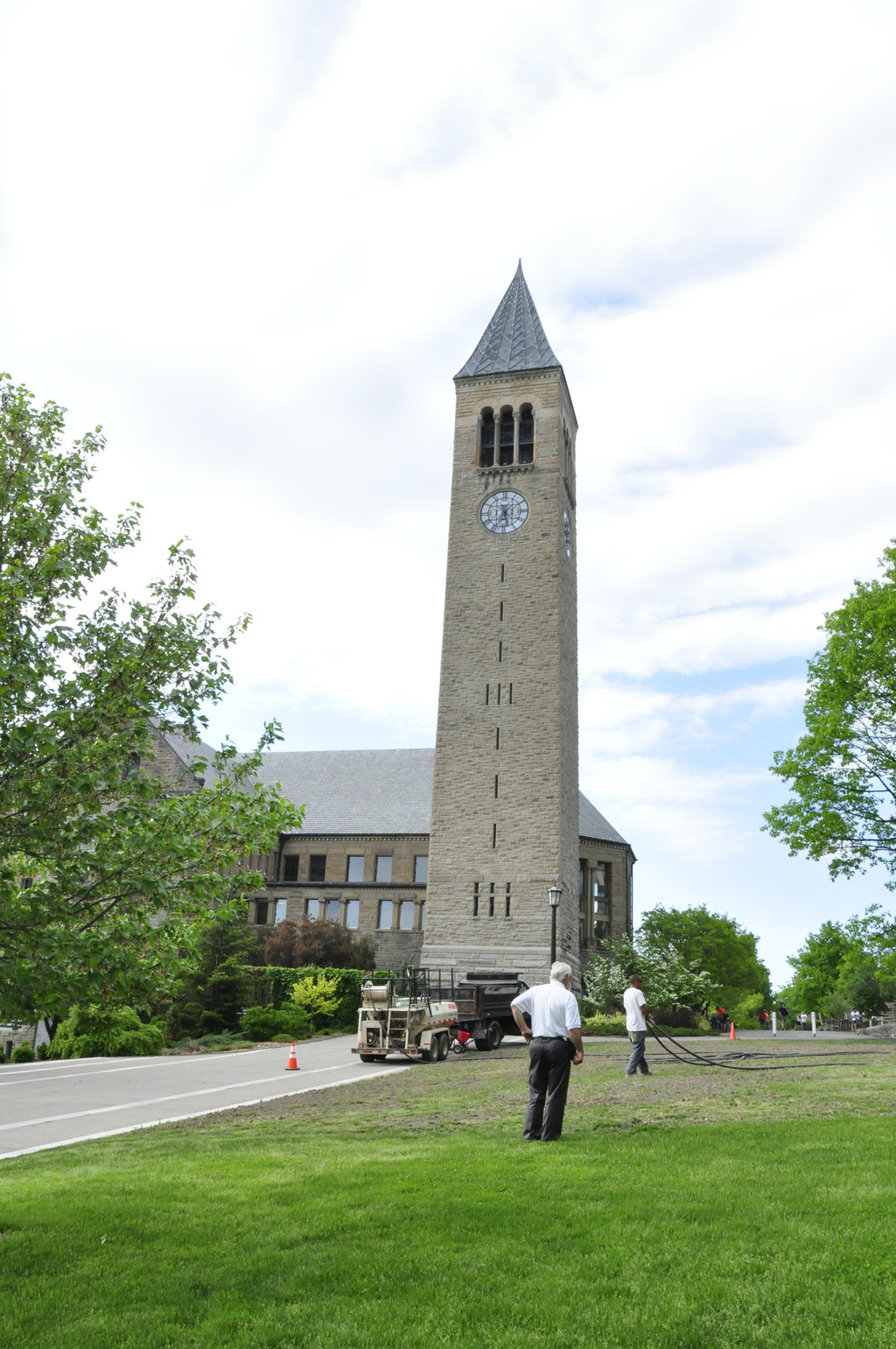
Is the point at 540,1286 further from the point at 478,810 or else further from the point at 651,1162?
the point at 478,810

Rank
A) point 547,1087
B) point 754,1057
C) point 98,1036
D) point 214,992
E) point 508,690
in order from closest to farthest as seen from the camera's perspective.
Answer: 1. point 547,1087
2. point 754,1057
3. point 98,1036
4. point 214,992
5. point 508,690

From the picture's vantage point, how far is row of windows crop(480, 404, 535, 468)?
51.6 meters

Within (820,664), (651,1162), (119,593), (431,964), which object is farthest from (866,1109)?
(431,964)

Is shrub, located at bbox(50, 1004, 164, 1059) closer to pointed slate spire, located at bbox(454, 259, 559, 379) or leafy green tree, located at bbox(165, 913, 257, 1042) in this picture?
leafy green tree, located at bbox(165, 913, 257, 1042)

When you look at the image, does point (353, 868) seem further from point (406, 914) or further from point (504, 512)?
point (504, 512)

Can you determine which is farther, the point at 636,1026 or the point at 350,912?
the point at 350,912

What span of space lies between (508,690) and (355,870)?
15898 mm

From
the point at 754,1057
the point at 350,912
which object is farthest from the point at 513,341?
the point at 754,1057

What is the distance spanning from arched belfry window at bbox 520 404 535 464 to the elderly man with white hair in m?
43.0

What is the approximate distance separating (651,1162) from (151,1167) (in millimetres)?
4546

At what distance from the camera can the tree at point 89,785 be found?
22.9ft

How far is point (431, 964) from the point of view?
1738 inches

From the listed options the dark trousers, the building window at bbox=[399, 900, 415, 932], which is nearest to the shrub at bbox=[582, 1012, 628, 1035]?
the building window at bbox=[399, 900, 415, 932]

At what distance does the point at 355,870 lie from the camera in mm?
56656
